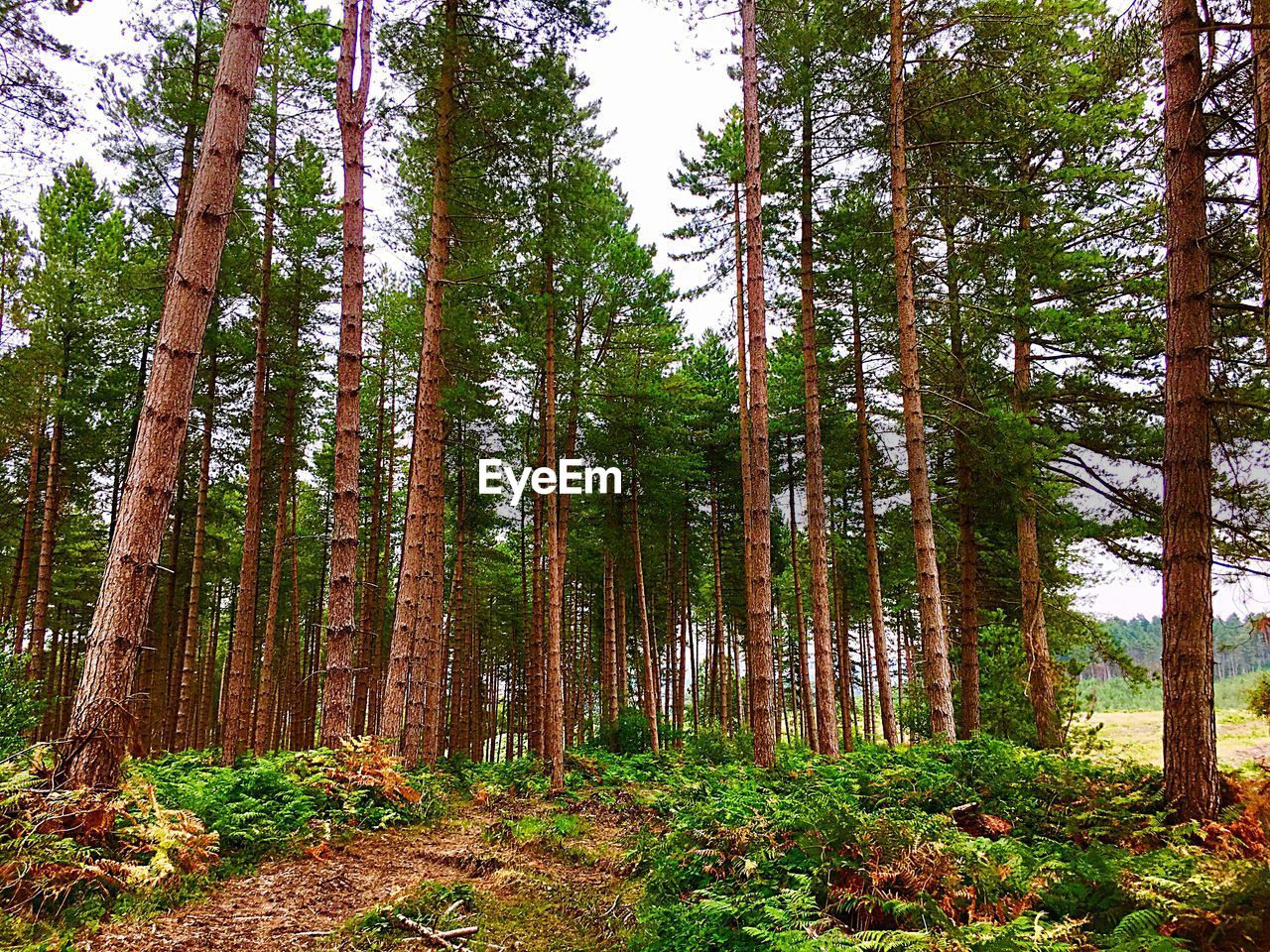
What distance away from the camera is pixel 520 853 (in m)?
7.32

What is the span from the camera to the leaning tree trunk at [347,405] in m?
8.60

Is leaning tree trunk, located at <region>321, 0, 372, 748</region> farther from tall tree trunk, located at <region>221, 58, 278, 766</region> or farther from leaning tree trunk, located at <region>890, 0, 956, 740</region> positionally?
leaning tree trunk, located at <region>890, 0, 956, 740</region>

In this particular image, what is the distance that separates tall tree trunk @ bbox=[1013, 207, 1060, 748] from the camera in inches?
475

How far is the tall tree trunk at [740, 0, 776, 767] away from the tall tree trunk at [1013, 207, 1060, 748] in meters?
4.84

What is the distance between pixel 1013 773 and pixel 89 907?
754cm

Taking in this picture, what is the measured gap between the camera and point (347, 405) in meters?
9.20

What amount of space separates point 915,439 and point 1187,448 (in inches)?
199

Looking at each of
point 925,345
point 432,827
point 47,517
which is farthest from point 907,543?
point 47,517

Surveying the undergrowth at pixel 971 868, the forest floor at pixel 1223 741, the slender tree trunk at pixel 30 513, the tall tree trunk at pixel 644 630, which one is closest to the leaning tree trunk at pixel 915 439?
the forest floor at pixel 1223 741

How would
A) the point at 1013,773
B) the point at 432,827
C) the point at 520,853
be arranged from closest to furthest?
the point at 1013,773 < the point at 520,853 < the point at 432,827

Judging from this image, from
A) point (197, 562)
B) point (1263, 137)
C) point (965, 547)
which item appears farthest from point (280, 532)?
point (1263, 137)

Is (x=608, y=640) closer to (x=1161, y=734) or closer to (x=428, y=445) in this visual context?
(x=428, y=445)

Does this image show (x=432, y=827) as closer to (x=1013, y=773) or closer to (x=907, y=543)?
(x=1013, y=773)

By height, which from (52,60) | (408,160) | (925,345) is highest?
(408,160)
